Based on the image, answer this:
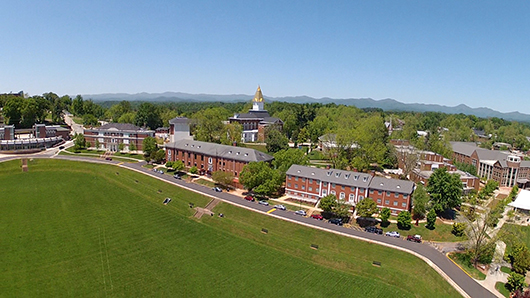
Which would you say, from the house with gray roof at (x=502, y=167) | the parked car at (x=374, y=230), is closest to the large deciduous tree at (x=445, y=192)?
the parked car at (x=374, y=230)

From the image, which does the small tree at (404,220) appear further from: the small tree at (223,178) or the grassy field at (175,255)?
the small tree at (223,178)

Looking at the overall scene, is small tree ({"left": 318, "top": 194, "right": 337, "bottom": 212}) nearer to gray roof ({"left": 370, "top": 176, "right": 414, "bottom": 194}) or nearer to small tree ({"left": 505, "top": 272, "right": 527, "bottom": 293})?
gray roof ({"left": 370, "top": 176, "right": 414, "bottom": 194})

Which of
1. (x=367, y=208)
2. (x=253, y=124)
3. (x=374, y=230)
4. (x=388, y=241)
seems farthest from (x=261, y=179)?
(x=253, y=124)

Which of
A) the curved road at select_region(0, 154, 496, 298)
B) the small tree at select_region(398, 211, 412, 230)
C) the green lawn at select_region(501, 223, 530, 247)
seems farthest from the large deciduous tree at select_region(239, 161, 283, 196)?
the green lawn at select_region(501, 223, 530, 247)

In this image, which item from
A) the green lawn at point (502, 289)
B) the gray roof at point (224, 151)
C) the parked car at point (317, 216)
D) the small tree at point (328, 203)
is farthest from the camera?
the gray roof at point (224, 151)

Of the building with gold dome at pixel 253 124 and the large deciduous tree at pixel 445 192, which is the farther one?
the building with gold dome at pixel 253 124

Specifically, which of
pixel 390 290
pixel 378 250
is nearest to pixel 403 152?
pixel 378 250
